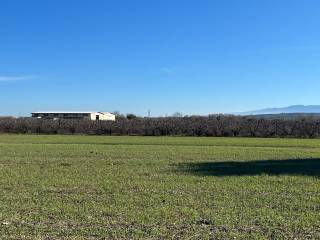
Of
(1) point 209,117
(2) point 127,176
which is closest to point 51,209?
(2) point 127,176

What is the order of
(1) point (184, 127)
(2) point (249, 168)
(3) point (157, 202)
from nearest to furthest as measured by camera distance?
(3) point (157, 202), (2) point (249, 168), (1) point (184, 127)

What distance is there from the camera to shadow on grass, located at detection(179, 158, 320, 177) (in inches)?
751

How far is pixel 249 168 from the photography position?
21000mm

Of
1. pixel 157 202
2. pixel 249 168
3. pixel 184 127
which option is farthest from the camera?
pixel 184 127

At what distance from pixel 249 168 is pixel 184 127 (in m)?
52.9

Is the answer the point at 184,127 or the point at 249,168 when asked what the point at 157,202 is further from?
the point at 184,127

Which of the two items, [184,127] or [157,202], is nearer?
[157,202]

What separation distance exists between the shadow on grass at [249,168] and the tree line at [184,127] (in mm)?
46184

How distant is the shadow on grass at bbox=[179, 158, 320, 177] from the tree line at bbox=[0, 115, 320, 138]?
46.2 m

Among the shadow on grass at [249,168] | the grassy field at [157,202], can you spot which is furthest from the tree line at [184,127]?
the grassy field at [157,202]

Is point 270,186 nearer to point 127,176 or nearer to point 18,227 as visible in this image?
point 127,176

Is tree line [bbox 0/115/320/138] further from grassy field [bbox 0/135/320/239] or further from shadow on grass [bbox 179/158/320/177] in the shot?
grassy field [bbox 0/135/320/239]

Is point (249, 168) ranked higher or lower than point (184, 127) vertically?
lower

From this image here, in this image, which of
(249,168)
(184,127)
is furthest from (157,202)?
(184,127)
